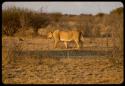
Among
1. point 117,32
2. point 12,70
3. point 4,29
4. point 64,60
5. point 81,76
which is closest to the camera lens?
point 81,76

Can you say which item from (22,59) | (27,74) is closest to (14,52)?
(22,59)

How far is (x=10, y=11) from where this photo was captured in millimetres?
15789

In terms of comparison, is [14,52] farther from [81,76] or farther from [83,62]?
[81,76]

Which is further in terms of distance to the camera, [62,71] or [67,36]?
[67,36]

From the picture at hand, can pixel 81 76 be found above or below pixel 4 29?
below

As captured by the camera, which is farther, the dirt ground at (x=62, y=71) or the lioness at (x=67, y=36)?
the lioness at (x=67, y=36)

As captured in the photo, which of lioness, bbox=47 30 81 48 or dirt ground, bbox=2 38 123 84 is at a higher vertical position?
lioness, bbox=47 30 81 48

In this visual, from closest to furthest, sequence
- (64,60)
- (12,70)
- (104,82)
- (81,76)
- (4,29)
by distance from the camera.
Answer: (104,82), (81,76), (12,70), (64,60), (4,29)

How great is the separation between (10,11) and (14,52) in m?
6.62

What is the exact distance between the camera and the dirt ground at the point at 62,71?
7.32 metres

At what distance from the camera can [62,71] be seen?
26.9ft

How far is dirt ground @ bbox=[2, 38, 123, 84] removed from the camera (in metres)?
7.32

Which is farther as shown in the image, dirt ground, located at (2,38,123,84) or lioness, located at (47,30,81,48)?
lioness, located at (47,30,81,48)

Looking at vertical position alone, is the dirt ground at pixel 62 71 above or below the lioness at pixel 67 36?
below
